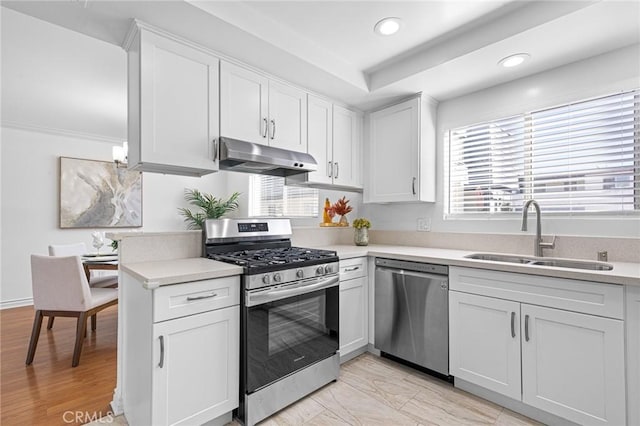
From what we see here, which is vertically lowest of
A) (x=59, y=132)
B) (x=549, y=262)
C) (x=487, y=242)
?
(x=549, y=262)

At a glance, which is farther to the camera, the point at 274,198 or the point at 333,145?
the point at 274,198

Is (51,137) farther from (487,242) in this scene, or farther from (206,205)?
(487,242)

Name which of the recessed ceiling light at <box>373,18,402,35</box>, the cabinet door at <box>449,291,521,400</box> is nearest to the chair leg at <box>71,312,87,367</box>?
the cabinet door at <box>449,291,521,400</box>

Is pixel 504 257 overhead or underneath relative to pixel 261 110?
underneath

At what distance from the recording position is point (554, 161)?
227 cm

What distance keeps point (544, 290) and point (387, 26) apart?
6.37 ft

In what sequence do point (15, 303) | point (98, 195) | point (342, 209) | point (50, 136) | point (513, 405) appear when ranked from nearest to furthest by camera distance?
1. point (513, 405)
2. point (342, 209)
3. point (15, 303)
4. point (50, 136)
5. point (98, 195)

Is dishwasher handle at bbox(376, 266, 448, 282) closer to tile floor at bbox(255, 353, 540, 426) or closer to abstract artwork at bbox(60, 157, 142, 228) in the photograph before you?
tile floor at bbox(255, 353, 540, 426)

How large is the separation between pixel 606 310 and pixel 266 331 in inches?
71.6

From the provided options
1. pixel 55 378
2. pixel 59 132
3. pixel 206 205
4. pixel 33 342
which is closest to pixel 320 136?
pixel 206 205

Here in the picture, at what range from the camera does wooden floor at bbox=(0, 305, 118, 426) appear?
1872 millimetres

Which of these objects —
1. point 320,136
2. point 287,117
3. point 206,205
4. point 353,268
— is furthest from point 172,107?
point 206,205

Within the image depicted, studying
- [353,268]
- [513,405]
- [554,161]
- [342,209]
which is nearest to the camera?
[513,405]

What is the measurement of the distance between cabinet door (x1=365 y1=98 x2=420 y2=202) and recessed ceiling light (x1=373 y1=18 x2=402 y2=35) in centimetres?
80
